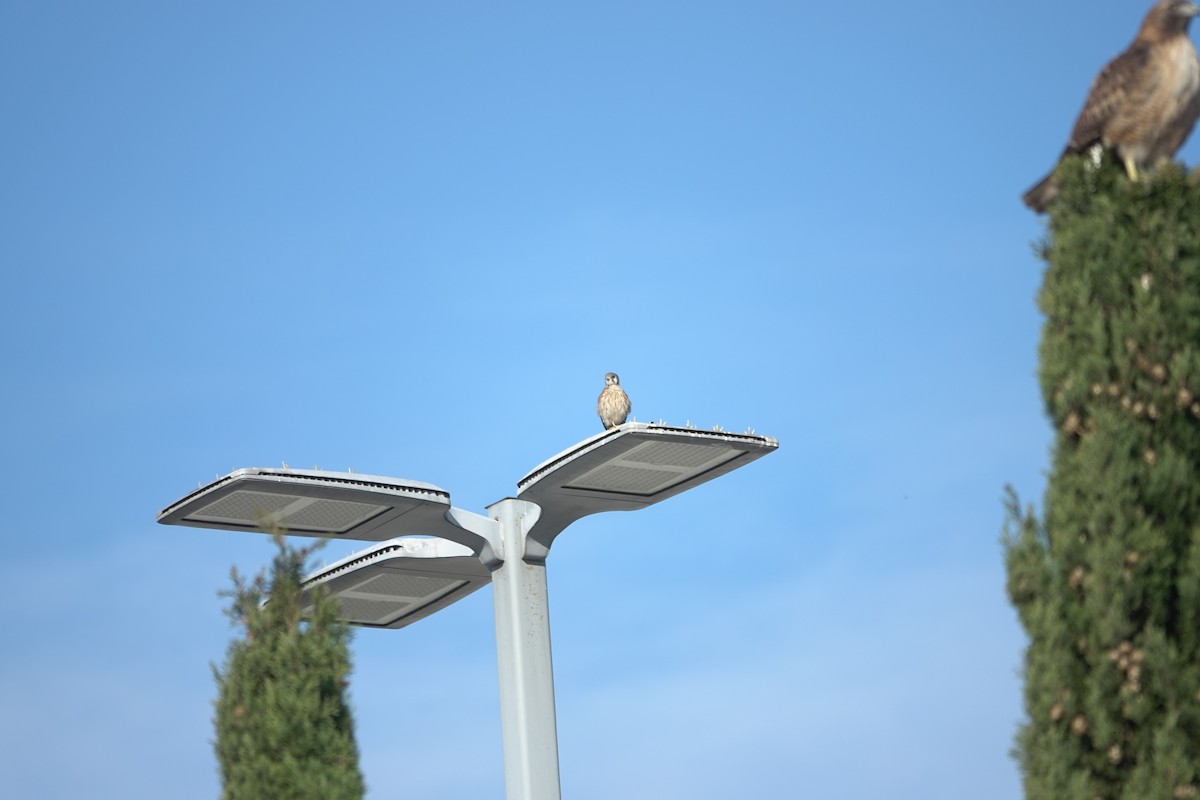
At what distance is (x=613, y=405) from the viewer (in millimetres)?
23359

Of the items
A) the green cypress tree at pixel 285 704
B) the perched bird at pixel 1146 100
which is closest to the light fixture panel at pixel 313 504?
the green cypress tree at pixel 285 704

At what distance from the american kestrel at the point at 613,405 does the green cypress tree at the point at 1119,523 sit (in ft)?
46.1

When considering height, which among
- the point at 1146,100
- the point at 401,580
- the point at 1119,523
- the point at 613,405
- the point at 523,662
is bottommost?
the point at 1119,523

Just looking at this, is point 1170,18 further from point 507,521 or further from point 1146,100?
point 507,521

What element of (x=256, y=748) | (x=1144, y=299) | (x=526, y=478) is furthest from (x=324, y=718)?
(x=526, y=478)

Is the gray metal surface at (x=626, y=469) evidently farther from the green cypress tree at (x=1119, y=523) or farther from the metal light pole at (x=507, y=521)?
the green cypress tree at (x=1119, y=523)

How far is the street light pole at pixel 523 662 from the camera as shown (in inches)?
852

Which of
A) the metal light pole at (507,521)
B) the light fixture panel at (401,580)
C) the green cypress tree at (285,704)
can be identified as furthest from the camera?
the light fixture panel at (401,580)

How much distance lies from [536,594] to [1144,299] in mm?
14421

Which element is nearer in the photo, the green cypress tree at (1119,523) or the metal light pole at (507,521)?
the green cypress tree at (1119,523)

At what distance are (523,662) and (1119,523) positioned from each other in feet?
46.2

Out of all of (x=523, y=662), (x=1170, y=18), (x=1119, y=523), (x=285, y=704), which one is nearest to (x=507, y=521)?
(x=523, y=662)

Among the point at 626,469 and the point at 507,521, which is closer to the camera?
the point at 626,469

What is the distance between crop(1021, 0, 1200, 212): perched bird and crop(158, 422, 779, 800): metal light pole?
9.84 m
